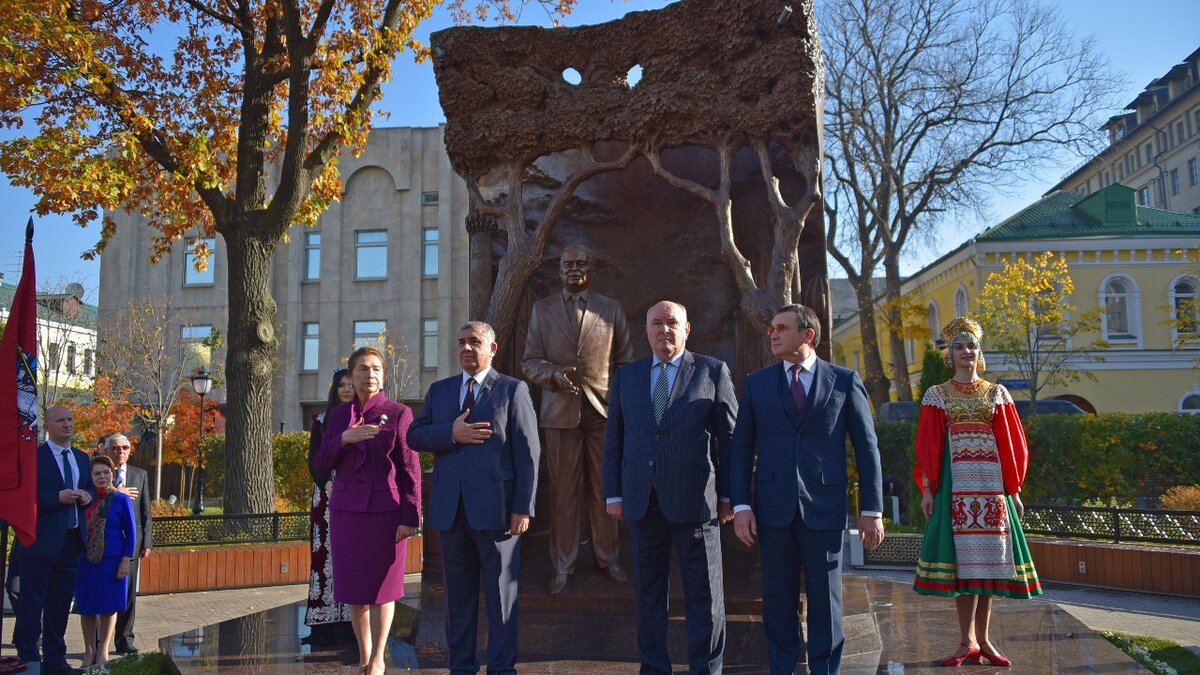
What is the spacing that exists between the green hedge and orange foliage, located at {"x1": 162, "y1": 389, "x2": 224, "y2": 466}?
17.6 meters

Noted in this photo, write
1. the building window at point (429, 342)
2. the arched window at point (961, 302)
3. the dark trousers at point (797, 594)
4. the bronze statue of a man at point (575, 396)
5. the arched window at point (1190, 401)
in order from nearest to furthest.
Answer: the dark trousers at point (797, 594) < the bronze statue of a man at point (575, 396) < the arched window at point (1190, 401) < the arched window at point (961, 302) < the building window at point (429, 342)

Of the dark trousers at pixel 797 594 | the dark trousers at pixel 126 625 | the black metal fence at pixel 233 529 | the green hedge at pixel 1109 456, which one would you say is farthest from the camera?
the green hedge at pixel 1109 456

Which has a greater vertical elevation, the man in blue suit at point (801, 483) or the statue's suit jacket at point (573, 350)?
the statue's suit jacket at point (573, 350)

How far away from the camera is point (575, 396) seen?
6555 millimetres

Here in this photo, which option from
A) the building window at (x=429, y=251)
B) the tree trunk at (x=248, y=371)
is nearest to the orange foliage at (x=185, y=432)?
the building window at (x=429, y=251)

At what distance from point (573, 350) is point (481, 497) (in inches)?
79.7

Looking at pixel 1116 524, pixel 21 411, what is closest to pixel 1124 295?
pixel 1116 524

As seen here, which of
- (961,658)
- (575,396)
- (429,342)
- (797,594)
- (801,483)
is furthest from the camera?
(429,342)

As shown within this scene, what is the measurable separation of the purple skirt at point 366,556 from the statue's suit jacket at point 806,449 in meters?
1.84

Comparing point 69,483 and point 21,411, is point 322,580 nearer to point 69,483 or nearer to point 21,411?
point 69,483

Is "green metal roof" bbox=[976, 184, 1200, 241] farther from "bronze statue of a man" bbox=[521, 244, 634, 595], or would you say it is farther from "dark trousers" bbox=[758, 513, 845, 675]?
"dark trousers" bbox=[758, 513, 845, 675]

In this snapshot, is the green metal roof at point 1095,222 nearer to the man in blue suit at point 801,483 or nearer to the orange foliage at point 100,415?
the orange foliage at point 100,415

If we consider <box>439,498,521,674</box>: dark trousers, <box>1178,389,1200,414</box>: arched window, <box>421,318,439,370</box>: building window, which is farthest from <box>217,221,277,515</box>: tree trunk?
<box>1178,389,1200,414</box>: arched window

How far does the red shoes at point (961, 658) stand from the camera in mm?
5375
